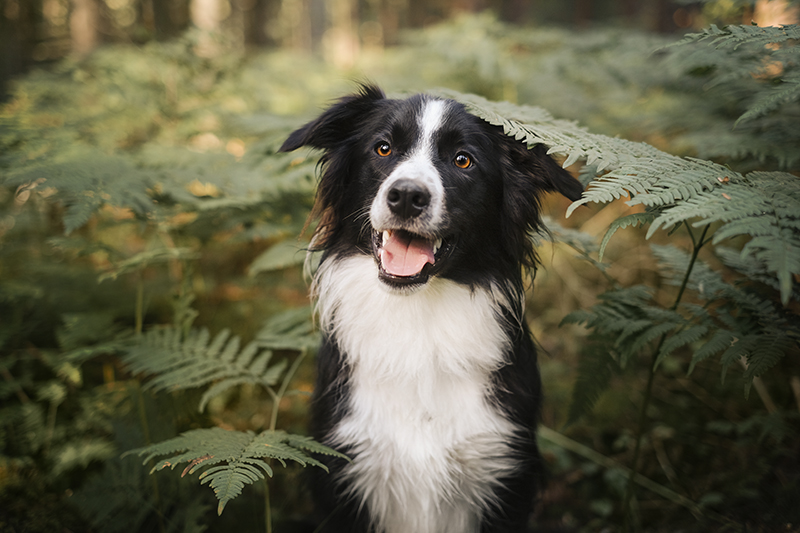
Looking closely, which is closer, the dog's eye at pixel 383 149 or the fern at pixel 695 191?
the fern at pixel 695 191

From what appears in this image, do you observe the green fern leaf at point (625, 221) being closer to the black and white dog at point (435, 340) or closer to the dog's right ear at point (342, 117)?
the black and white dog at point (435, 340)

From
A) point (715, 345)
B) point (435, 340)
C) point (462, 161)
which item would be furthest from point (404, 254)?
point (715, 345)

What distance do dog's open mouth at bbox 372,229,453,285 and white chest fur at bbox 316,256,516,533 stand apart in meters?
0.10

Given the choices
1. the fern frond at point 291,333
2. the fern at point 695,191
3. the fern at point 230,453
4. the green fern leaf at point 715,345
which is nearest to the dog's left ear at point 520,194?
the fern at point 695,191

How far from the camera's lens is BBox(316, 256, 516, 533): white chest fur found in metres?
2.26

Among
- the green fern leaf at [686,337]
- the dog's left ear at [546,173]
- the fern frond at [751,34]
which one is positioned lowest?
the green fern leaf at [686,337]

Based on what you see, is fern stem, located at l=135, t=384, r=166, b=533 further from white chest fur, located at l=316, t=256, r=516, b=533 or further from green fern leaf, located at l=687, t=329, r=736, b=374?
green fern leaf, located at l=687, t=329, r=736, b=374

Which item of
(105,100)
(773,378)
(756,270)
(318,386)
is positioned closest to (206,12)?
(105,100)

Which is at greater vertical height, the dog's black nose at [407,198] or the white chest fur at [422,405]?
the dog's black nose at [407,198]

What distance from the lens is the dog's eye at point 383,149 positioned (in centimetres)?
245

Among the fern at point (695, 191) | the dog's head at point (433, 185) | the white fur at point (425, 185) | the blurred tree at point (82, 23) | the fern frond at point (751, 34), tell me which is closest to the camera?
the fern at point (695, 191)

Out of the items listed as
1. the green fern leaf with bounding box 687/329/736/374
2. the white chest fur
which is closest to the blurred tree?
the white chest fur

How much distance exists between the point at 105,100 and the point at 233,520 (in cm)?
406

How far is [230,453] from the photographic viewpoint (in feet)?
5.90
